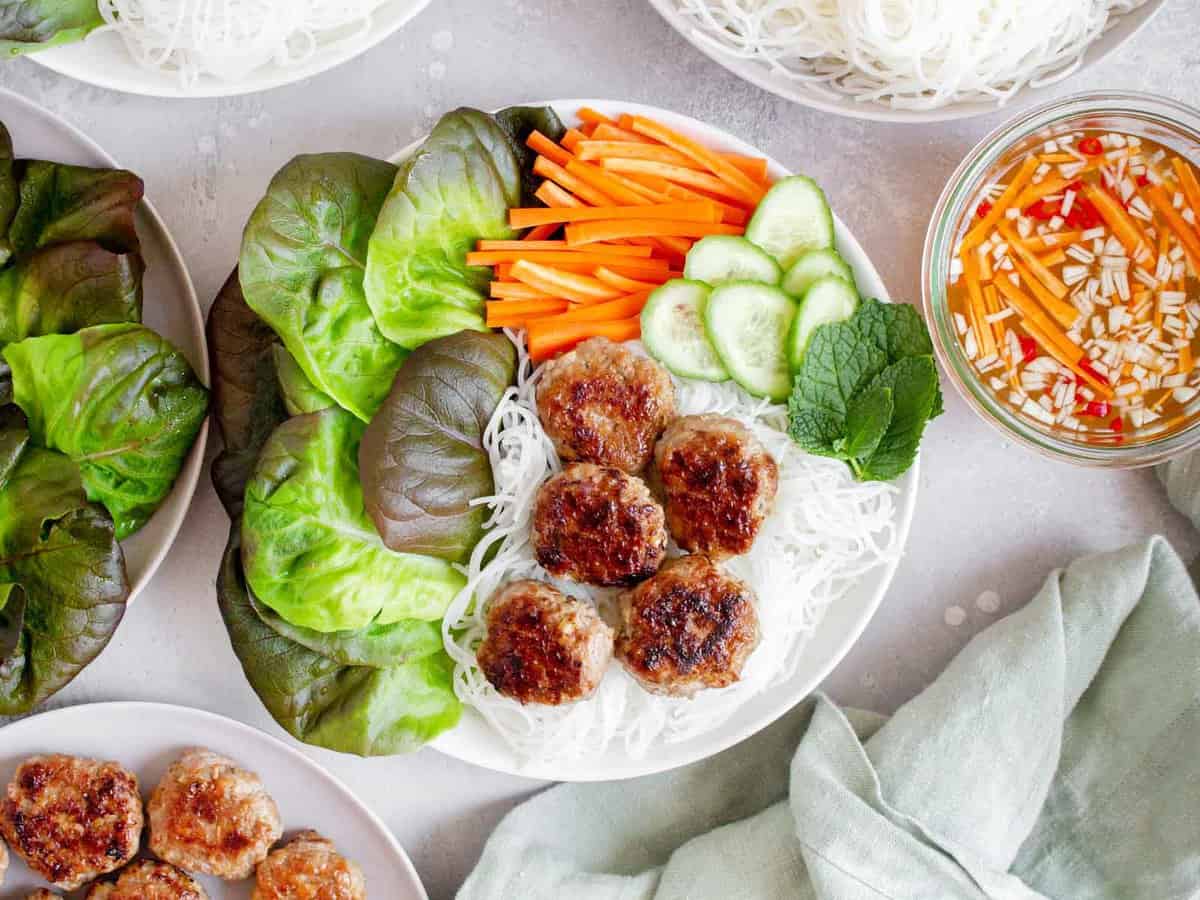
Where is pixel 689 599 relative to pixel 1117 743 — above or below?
above

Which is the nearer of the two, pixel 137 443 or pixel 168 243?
pixel 137 443

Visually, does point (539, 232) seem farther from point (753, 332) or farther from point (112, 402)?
point (112, 402)

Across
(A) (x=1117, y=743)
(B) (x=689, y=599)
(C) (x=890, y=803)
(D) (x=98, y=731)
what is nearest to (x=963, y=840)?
(C) (x=890, y=803)

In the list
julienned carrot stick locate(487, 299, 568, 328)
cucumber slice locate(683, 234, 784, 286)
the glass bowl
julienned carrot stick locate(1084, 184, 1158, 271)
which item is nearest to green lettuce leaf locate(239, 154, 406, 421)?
julienned carrot stick locate(487, 299, 568, 328)

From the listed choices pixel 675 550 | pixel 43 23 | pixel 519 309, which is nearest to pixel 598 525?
pixel 675 550

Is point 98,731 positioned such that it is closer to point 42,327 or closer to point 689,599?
point 42,327
